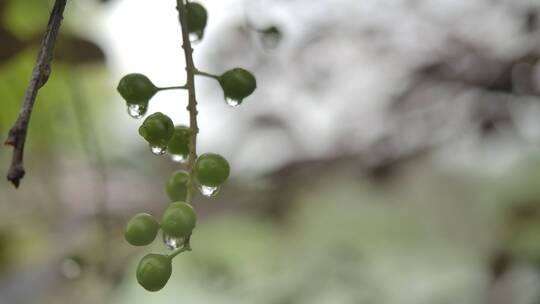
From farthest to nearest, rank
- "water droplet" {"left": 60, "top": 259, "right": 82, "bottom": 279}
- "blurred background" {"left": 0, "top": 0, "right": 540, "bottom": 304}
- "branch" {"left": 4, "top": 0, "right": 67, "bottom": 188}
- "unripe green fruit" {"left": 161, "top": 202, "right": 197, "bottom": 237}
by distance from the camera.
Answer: "blurred background" {"left": 0, "top": 0, "right": 540, "bottom": 304}
"water droplet" {"left": 60, "top": 259, "right": 82, "bottom": 279}
"unripe green fruit" {"left": 161, "top": 202, "right": 197, "bottom": 237}
"branch" {"left": 4, "top": 0, "right": 67, "bottom": 188}

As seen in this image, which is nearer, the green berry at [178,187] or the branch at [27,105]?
the branch at [27,105]

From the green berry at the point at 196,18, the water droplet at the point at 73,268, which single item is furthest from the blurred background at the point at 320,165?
the green berry at the point at 196,18

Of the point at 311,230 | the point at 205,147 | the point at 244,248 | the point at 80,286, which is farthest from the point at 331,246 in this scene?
the point at 80,286

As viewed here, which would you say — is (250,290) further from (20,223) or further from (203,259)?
(20,223)

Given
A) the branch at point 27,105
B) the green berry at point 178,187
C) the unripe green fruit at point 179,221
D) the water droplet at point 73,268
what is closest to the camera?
the branch at point 27,105

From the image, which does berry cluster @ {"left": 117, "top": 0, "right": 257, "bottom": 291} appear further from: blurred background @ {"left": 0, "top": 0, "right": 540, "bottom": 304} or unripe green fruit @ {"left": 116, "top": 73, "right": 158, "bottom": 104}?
blurred background @ {"left": 0, "top": 0, "right": 540, "bottom": 304}

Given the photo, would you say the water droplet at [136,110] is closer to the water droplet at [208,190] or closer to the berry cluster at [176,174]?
the berry cluster at [176,174]

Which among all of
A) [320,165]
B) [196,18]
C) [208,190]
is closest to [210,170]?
[208,190]

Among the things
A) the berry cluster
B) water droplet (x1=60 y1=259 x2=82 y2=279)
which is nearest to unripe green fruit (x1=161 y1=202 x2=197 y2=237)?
the berry cluster
